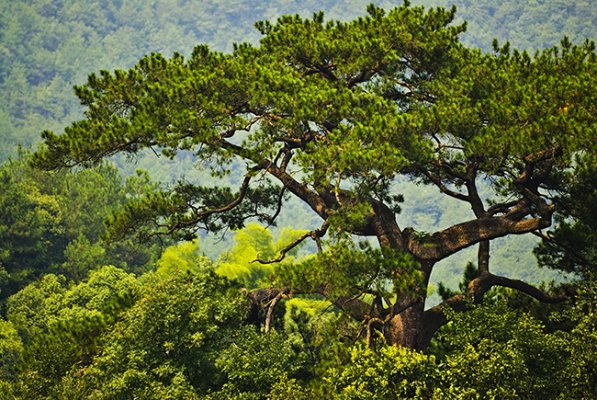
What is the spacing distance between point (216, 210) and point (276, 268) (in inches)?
101

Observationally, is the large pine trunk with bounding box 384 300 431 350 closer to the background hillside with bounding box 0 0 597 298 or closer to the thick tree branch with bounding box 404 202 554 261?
the thick tree branch with bounding box 404 202 554 261

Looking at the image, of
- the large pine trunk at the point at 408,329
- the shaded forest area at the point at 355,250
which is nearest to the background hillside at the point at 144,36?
the shaded forest area at the point at 355,250

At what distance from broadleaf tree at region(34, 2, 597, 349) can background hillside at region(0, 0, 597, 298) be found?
271 ft

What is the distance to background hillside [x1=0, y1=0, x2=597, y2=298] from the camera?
112438 mm

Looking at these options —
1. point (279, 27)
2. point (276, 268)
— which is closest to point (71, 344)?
point (276, 268)

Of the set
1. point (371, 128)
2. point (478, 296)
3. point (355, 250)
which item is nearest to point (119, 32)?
point (478, 296)

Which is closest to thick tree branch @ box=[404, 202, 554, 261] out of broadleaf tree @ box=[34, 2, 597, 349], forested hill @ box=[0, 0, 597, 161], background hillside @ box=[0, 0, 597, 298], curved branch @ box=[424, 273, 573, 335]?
broadleaf tree @ box=[34, 2, 597, 349]

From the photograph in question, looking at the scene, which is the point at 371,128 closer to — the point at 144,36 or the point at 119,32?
the point at 144,36

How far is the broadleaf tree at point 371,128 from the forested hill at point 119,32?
335 ft

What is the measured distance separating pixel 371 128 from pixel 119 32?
14605 centimetres

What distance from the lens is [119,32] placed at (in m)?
154

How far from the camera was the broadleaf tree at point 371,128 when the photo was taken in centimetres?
1416

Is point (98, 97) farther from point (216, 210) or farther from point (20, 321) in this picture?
point (20, 321)

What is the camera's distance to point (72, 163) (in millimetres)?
15672
